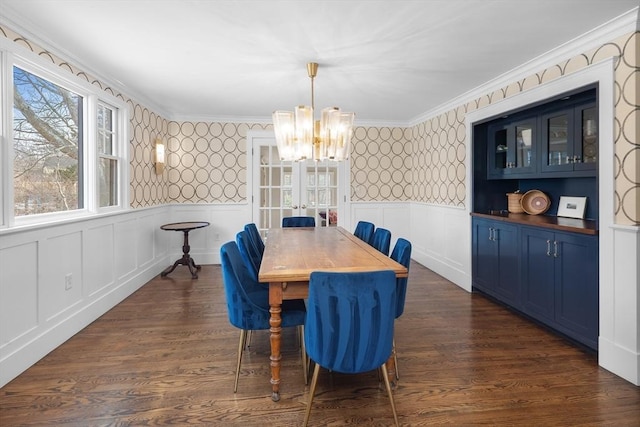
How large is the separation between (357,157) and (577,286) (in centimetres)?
381

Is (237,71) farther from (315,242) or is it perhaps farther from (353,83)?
(315,242)

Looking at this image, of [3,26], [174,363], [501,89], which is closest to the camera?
[3,26]

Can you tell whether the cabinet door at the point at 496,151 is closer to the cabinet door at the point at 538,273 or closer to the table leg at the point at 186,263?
the cabinet door at the point at 538,273

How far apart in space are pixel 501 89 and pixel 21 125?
4222 mm

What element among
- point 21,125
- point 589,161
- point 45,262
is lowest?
point 45,262

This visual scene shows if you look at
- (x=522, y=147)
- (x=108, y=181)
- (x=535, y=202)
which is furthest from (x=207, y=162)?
(x=535, y=202)

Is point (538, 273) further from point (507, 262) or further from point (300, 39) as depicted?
point (300, 39)

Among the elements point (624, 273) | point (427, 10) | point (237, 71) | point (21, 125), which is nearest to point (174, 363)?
point (21, 125)

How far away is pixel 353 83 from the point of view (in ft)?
12.7

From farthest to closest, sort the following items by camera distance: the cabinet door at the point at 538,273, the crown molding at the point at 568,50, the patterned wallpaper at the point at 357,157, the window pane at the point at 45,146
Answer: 1. the patterned wallpaper at the point at 357,157
2. the cabinet door at the point at 538,273
3. the window pane at the point at 45,146
4. the crown molding at the point at 568,50

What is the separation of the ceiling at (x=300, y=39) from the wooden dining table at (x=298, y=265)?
1.61 m

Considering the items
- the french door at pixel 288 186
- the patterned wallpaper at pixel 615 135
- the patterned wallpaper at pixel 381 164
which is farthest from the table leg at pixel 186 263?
the patterned wallpaper at pixel 615 135

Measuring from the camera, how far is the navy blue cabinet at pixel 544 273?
266 cm

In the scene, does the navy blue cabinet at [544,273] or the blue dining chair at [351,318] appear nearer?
the blue dining chair at [351,318]
